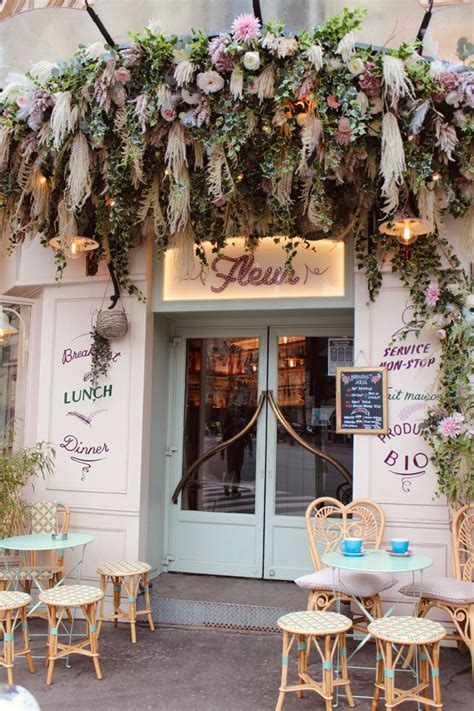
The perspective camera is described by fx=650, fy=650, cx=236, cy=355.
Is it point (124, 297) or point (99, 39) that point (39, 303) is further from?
point (99, 39)

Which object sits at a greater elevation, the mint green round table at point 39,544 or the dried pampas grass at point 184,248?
the dried pampas grass at point 184,248

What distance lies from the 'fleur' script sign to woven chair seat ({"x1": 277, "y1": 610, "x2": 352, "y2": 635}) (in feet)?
8.59

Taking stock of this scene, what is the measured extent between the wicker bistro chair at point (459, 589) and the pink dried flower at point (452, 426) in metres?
0.51

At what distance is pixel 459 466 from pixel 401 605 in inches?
45.5

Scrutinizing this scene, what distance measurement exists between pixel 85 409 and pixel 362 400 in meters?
2.40

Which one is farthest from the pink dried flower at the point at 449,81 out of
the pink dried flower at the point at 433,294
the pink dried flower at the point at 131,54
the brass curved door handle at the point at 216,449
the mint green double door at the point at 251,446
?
the brass curved door handle at the point at 216,449

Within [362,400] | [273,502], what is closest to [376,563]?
[362,400]

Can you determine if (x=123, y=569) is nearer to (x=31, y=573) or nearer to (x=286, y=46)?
(x=31, y=573)

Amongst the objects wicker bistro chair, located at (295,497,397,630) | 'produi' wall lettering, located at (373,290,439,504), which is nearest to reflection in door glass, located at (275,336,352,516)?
wicker bistro chair, located at (295,497,397,630)

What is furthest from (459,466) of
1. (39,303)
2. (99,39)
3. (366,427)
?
(99,39)

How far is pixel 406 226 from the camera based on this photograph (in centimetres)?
474

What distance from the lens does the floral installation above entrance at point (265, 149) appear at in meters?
3.98

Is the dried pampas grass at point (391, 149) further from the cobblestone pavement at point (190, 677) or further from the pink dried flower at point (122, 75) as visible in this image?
the cobblestone pavement at point (190, 677)

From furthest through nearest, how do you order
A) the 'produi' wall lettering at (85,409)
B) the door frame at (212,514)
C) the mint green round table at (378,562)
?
the door frame at (212,514) < the 'produi' wall lettering at (85,409) < the mint green round table at (378,562)
